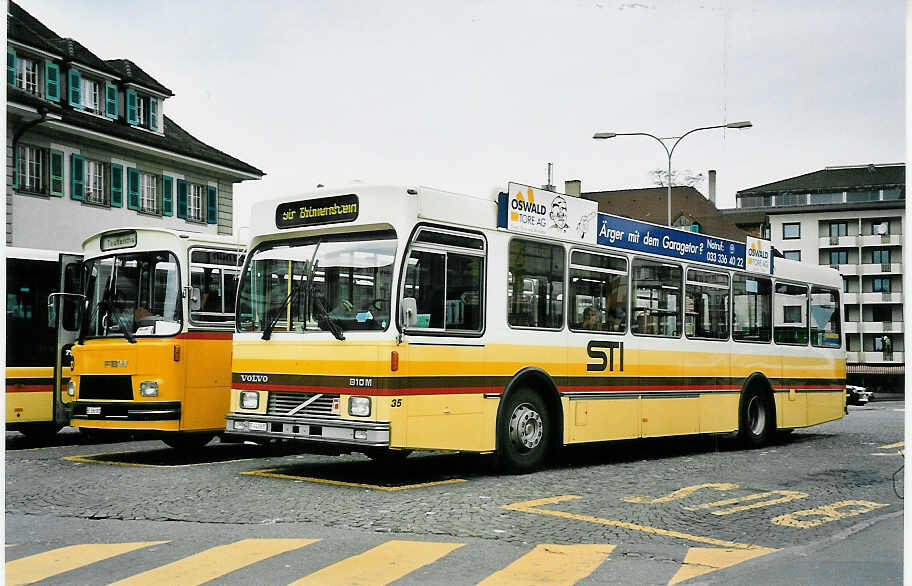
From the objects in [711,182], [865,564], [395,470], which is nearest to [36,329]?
[395,470]

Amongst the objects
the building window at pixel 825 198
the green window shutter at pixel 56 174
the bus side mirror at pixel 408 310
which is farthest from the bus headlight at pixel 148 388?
the building window at pixel 825 198

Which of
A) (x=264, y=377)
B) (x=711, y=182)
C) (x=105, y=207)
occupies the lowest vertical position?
(x=264, y=377)

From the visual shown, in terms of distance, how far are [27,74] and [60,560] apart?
1076 inches

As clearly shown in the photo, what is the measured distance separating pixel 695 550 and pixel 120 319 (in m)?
8.42

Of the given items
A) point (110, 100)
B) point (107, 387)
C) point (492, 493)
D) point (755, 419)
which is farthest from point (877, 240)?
point (492, 493)

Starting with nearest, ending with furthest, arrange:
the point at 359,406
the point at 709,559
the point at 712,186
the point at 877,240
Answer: the point at 709,559 < the point at 359,406 < the point at 877,240 < the point at 712,186

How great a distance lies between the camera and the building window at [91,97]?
3522 cm

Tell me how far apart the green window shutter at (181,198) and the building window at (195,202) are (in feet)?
0.83

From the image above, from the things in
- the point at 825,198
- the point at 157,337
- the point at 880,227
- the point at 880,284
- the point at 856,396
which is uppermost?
the point at 825,198

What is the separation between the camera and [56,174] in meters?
31.6

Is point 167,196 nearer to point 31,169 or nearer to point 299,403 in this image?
point 31,169

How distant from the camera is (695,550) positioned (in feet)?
26.7

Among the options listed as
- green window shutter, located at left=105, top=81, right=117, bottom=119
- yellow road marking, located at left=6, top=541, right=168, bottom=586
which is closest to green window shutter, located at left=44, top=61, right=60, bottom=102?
green window shutter, located at left=105, top=81, right=117, bottom=119

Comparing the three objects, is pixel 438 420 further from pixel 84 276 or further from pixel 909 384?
pixel 909 384
